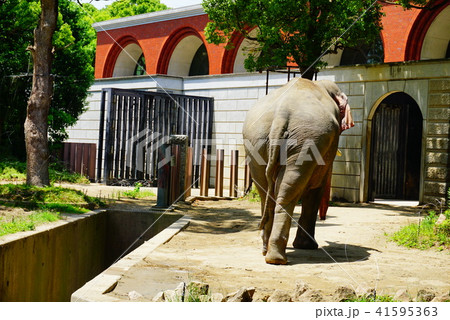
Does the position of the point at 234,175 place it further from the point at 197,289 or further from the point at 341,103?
the point at 197,289

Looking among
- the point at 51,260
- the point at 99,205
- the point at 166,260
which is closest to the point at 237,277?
the point at 166,260

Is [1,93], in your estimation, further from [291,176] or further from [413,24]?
[291,176]

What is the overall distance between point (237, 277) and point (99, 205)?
25.3ft

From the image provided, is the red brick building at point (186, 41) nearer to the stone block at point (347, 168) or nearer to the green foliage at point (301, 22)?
the green foliage at point (301, 22)

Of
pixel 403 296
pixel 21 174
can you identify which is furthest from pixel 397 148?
pixel 403 296

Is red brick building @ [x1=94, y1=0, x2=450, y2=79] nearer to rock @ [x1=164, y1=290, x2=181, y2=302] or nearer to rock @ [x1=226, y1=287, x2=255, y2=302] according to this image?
rock @ [x1=226, y1=287, x2=255, y2=302]

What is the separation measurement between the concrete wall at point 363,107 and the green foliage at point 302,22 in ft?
4.92

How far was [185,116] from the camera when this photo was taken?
73.8ft

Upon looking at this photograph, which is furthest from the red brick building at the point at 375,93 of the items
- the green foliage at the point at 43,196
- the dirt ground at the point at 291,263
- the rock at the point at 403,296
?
the rock at the point at 403,296

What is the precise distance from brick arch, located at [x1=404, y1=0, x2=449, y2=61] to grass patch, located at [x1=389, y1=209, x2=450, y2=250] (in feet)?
36.3

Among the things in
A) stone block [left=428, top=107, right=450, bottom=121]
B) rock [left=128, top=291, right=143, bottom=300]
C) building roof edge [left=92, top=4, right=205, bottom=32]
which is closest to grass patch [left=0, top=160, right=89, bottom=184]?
building roof edge [left=92, top=4, right=205, bottom=32]

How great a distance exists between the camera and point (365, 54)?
21.9 meters

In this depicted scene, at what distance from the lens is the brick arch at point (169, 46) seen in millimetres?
26966

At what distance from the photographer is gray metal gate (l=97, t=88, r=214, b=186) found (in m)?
21.4
